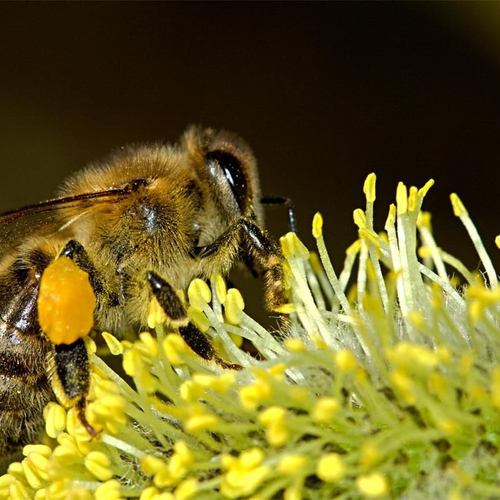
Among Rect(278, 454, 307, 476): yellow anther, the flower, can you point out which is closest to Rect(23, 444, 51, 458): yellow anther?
the flower

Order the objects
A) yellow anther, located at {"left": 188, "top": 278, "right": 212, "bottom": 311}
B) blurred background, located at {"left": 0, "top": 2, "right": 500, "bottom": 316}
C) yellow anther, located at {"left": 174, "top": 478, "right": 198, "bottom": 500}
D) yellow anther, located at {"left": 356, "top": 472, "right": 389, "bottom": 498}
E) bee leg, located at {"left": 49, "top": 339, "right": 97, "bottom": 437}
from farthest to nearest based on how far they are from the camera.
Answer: blurred background, located at {"left": 0, "top": 2, "right": 500, "bottom": 316} < yellow anther, located at {"left": 188, "top": 278, "right": 212, "bottom": 311} < bee leg, located at {"left": 49, "top": 339, "right": 97, "bottom": 437} < yellow anther, located at {"left": 174, "top": 478, "right": 198, "bottom": 500} < yellow anther, located at {"left": 356, "top": 472, "right": 389, "bottom": 498}

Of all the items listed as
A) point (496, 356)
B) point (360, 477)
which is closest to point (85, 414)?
point (360, 477)

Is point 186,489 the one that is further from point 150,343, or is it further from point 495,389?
point 495,389

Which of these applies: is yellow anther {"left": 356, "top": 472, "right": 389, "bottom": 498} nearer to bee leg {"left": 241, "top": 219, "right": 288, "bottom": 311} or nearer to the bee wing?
bee leg {"left": 241, "top": 219, "right": 288, "bottom": 311}

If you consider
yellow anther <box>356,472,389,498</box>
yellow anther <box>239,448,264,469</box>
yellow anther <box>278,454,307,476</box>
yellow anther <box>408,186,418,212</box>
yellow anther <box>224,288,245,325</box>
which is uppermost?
yellow anther <box>408,186,418,212</box>

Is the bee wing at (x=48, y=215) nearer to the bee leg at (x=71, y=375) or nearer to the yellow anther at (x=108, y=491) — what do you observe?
the bee leg at (x=71, y=375)

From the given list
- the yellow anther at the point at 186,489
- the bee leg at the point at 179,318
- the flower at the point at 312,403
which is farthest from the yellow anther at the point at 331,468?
the bee leg at the point at 179,318
